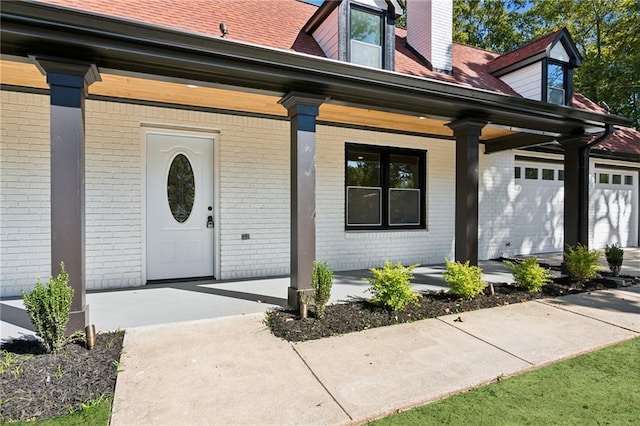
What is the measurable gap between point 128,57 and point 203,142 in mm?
2382

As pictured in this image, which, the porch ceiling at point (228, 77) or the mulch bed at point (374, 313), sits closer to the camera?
the porch ceiling at point (228, 77)

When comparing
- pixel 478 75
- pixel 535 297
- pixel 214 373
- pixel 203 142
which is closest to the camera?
pixel 214 373

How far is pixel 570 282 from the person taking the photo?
5852mm

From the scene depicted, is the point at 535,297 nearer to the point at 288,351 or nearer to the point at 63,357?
the point at 288,351

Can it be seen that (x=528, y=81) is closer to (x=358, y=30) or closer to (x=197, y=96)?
(x=358, y=30)

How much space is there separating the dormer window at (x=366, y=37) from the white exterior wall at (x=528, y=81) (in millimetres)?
3692

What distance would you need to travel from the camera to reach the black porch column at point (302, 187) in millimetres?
4180

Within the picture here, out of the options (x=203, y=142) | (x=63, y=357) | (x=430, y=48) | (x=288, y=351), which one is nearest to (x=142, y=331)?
(x=63, y=357)

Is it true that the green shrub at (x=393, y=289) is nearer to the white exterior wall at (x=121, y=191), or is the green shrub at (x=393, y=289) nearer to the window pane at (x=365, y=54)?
the white exterior wall at (x=121, y=191)

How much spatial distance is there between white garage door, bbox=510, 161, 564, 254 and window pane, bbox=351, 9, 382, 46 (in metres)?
5.00

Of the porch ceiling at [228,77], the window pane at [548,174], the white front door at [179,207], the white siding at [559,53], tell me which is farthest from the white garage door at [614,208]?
the white front door at [179,207]

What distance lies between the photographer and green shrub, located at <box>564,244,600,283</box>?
5773 millimetres

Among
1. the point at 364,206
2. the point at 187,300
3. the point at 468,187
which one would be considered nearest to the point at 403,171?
the point at 364,206

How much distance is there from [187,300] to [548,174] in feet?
30.0
